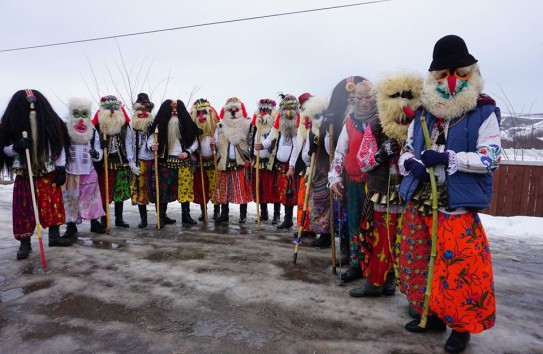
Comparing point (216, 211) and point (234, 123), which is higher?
point (234, 123)

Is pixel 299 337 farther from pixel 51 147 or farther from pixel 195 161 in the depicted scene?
pixel 195 161

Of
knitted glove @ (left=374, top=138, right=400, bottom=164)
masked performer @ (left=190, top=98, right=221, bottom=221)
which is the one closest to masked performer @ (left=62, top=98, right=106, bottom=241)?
masked performer @ (left=190, top=98, right=221, bottom=221)

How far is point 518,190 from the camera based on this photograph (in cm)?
782

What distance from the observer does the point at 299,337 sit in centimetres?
259

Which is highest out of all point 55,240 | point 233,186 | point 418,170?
point 418,170

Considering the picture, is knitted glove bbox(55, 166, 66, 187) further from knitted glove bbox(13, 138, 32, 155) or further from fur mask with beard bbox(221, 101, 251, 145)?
fur mask with beard bbox(221, 101, 251, 145)

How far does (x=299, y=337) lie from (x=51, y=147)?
3805 millimetres

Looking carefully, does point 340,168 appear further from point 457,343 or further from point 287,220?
point 287,220

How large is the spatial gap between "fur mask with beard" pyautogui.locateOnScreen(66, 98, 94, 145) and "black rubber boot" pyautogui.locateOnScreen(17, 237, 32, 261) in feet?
4.98

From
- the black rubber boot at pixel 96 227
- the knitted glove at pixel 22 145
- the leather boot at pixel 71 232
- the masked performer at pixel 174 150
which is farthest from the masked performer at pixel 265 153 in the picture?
the knitted glove at pixel 22 145

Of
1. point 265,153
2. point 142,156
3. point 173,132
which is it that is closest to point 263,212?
point 265,153

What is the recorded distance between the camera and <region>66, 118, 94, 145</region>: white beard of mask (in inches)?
208

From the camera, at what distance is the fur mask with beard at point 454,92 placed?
2.34m

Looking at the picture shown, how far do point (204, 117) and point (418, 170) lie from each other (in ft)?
16.0
